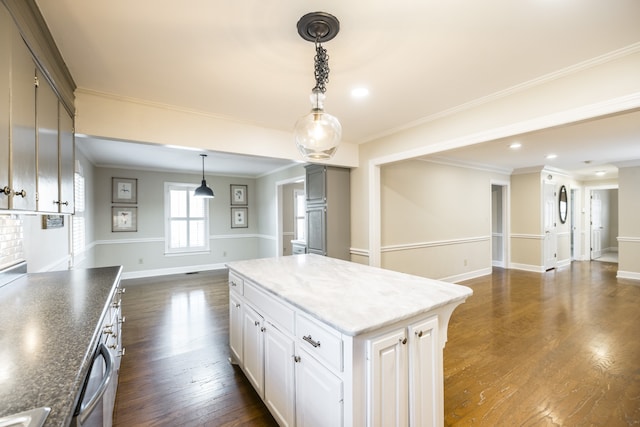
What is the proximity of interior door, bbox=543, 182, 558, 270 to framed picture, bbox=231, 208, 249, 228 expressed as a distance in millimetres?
7087

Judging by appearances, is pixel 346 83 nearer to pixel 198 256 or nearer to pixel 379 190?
pixel 379 190

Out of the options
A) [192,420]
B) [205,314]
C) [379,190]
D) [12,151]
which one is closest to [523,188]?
[379,190]

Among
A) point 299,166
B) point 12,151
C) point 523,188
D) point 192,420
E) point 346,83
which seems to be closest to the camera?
point 12,151

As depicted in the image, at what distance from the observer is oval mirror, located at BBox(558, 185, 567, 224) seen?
7023 millimetres

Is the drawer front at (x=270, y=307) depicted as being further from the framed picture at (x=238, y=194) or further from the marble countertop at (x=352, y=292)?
the framed picture at (x=238, y=194)

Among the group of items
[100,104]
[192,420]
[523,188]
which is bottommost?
[192,420]

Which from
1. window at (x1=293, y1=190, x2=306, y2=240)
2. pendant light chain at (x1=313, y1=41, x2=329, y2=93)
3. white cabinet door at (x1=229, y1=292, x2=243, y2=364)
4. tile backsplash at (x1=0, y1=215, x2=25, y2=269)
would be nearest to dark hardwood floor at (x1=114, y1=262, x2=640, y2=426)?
white cabinet door at (x1=229, y1=292, x2=243, y2=364)

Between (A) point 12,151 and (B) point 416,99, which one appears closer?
(A) point 12,151

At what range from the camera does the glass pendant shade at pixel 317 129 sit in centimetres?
171

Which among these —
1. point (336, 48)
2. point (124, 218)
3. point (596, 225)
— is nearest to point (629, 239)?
point (596, 225)

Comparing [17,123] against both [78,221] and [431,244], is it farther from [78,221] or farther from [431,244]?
[431,244]

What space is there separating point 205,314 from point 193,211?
357 centimetres

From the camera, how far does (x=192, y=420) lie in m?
1.88

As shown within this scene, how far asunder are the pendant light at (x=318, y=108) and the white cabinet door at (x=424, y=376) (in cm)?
117
